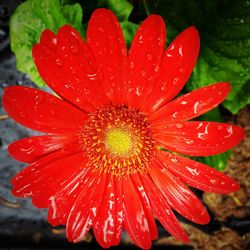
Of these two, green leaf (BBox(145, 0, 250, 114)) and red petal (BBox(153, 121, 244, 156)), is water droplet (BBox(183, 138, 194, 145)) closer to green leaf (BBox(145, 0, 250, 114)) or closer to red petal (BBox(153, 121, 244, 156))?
red petal (BBox(153, 121, 244, 156))

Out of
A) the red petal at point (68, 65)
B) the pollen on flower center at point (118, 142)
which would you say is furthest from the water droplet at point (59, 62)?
the pollen on flower center at point (118, 142)

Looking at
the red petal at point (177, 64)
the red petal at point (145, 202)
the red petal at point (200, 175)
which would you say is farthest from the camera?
the red petal at point (145, 202)

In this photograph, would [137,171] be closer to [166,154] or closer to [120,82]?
[166,154]

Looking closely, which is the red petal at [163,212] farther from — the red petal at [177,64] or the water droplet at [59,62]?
the water droplet at [59,62]

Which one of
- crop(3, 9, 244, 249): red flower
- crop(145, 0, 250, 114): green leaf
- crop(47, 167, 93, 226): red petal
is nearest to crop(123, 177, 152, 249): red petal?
crop(3, 9, 244, 249): red flower

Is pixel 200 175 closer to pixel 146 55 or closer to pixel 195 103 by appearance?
pixel 195 103

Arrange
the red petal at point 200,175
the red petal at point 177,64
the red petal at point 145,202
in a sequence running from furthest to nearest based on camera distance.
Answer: the red petal at point 145,202 → the red petal at point 200,175 → the red petal at point 177,64

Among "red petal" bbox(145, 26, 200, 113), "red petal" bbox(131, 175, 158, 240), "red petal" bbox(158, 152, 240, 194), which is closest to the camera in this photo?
"red petal" bbox(145, 26, 200, 113)
